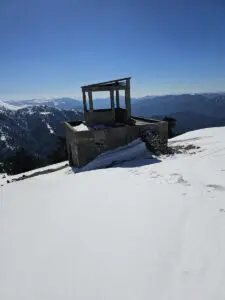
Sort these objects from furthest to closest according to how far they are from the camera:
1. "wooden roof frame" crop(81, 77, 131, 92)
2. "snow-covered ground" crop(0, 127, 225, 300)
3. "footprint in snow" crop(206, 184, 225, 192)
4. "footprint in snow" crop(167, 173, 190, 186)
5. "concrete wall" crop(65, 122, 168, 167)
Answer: "wooden roof frame" crop(81, 77, 131, 92) < "concrete wall" crop(65, 122, 168, 167) < "footprint in snow" crop(167, 173, 190, 186) < "footprint in snow" crop(206, 184, 225, 192) < "snow-covered ground" crop(0, 127, 225, 300)

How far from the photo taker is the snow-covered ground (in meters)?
2.78

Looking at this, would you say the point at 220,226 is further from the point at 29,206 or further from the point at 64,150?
the point at 64,150

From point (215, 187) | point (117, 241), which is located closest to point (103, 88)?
point (215, 187)

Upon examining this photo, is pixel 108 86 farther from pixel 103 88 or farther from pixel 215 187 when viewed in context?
pixel 215 187

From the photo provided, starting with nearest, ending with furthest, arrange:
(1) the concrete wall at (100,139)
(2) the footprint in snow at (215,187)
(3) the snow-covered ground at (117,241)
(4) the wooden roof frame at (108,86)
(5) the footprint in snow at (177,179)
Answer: (3) the snow-covered ground at (117,241) < (2) the footprint in snow at (215,187) < (5) the footprint in snow at (177,179) < (1) the concrete wall at (100,139) < (4) the wooden roof frame at (108,86)

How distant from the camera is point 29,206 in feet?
17.7

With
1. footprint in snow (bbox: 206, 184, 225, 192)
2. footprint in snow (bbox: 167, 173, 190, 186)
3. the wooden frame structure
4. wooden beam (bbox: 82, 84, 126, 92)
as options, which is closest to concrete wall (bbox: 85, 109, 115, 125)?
the wooden frame structure

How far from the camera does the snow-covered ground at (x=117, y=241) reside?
9.13 feet

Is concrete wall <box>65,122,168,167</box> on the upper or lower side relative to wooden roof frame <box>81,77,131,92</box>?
lower

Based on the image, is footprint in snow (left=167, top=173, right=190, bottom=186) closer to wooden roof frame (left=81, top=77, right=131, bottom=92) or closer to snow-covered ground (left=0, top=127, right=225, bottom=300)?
snow-covered ground (left=0, top=127, right=225, bottom=300)

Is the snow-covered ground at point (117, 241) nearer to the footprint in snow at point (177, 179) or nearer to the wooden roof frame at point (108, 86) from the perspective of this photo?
the footprint in snow at point (177, 179)

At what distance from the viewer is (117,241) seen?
144 inches

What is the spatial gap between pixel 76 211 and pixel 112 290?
2.26 m

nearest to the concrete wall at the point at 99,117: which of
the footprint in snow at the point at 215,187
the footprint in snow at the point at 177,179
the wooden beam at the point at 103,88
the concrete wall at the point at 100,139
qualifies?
the wooden beam at the point at 103,88
